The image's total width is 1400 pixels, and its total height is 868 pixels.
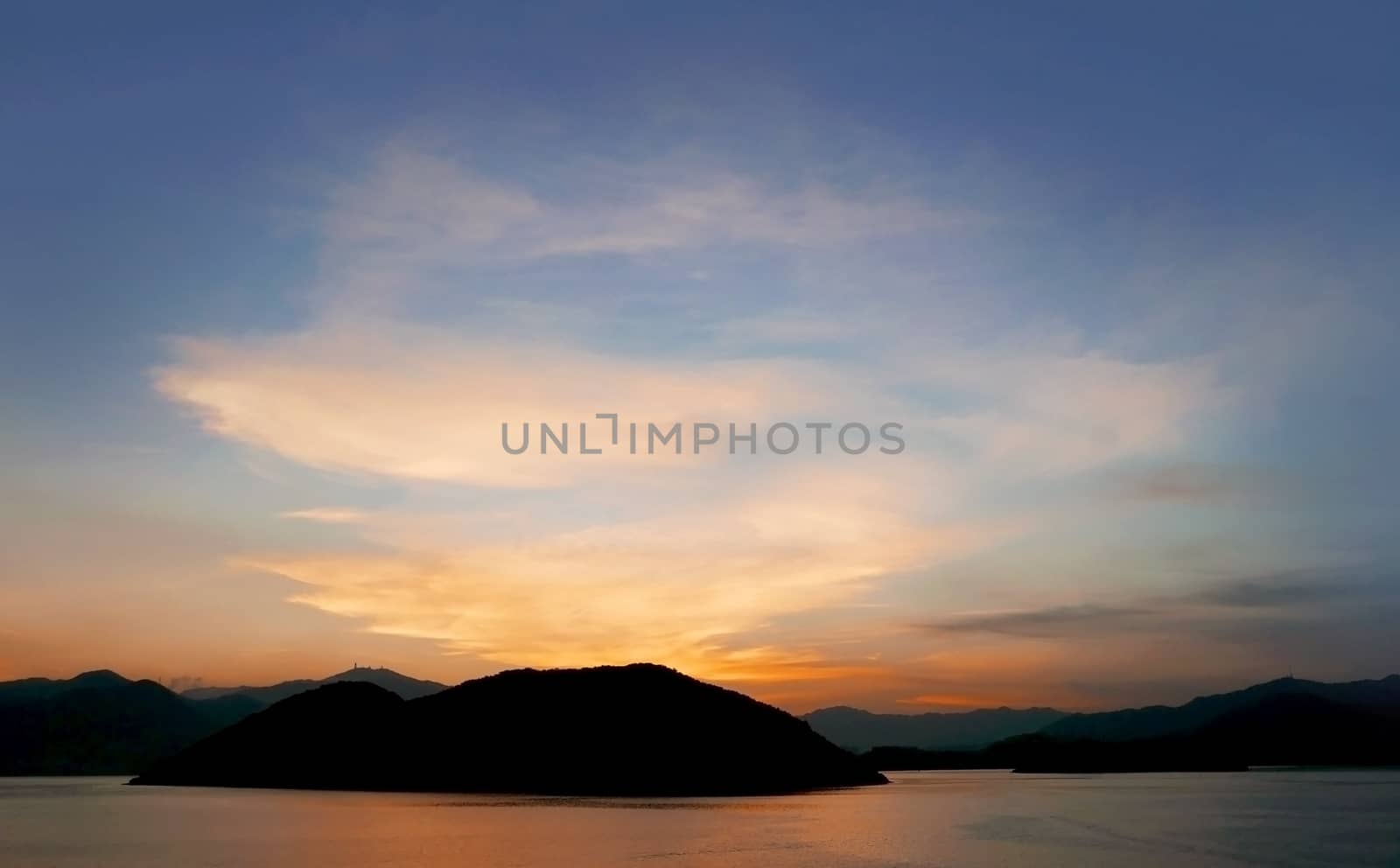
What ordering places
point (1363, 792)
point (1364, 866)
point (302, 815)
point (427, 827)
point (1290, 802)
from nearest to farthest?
point (1364, 866) < point (427, 827) < point (302, 815) < point (1290, 802) < point (1363, 792)

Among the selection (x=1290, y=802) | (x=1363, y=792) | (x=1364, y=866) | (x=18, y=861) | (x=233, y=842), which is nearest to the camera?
(x=1364, y=866)

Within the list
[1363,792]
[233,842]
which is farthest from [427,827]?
[1363,792]

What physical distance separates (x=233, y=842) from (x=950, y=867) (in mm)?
60509

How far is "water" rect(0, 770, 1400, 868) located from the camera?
265ft

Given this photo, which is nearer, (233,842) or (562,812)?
(233,842)

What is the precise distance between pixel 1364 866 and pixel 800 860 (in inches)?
1449

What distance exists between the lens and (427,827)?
113 meters

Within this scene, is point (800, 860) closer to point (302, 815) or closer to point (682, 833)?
point (682, 833)

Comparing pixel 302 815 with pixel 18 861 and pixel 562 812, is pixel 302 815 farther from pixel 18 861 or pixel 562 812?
pixel 18 861

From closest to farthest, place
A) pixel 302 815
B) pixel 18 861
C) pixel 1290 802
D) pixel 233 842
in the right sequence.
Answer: pixel 18 861, pixel 233 842, pixel 302 815, pixel 1290 802

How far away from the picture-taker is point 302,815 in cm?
13312

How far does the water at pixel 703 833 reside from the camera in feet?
265

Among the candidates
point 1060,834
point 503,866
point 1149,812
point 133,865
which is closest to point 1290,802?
point 1149,812

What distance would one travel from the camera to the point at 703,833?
103 meters
